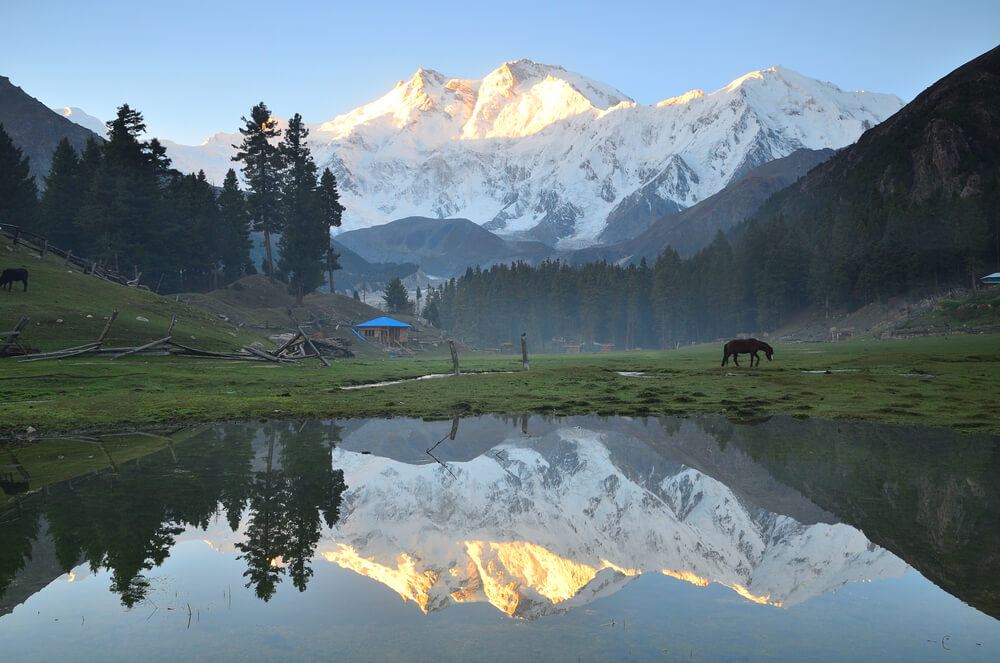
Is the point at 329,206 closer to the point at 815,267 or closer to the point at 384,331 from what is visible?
the point at 384,331

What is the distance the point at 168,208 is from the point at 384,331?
36718 mm

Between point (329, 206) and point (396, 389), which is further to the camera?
point (329, 206)

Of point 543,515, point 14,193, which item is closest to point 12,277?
point 14,193

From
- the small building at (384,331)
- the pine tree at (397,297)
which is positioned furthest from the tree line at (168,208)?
the pine tree at (397,297)

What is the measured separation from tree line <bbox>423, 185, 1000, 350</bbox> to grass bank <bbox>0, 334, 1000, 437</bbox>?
76707 millimetres

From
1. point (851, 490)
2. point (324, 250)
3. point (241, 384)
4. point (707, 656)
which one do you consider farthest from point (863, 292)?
point (707, 656)

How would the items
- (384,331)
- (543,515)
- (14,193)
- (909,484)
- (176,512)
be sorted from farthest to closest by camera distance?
1. (384,331)
2. (14,193)
3. (909,484)
4. (543,515)
5. (176,512)

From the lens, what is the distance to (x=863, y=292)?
416 ft

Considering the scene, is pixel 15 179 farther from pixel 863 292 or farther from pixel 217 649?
pixel 863 292

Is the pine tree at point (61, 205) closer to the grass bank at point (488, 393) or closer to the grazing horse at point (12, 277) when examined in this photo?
the grazing horse at point (12, 277)

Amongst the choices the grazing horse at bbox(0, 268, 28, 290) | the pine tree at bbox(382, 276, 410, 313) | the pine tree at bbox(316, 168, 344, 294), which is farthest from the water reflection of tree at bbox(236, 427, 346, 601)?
the pine tree at bbox(382, 276, 410, 313)

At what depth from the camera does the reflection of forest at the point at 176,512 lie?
451 inches

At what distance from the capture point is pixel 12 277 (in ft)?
180

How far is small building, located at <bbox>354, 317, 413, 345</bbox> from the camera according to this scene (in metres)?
117
